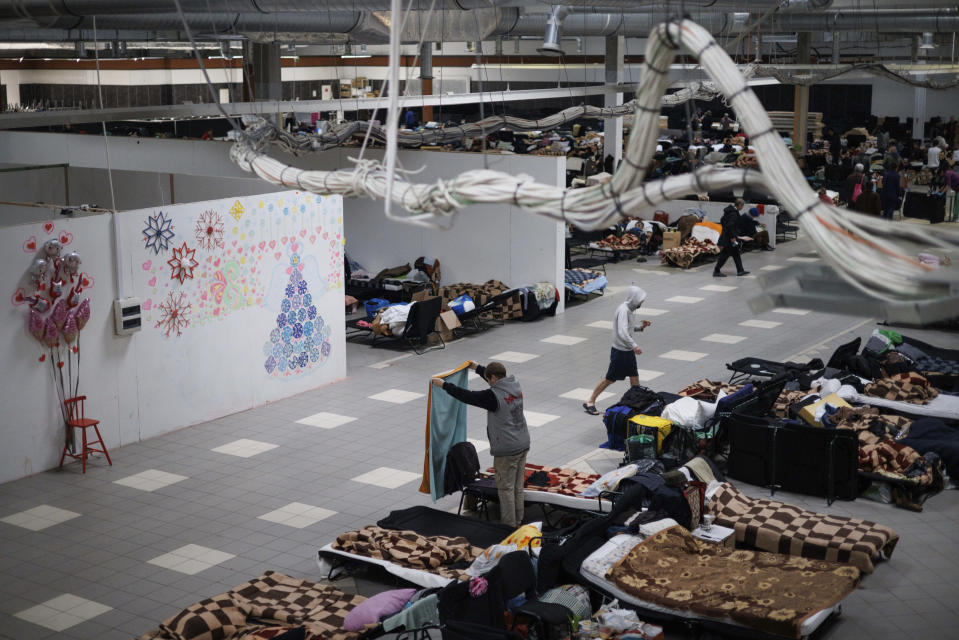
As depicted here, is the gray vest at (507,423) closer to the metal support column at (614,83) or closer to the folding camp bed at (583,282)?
the folding camp bed at (583,282)

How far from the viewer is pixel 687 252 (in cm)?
1956

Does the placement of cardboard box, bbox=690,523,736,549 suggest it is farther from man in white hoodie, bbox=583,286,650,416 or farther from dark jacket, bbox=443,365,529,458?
man in white hoodie, bbox=583,286,650,416

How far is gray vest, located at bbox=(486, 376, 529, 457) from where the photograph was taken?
8547 mm

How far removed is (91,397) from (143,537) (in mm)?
2322

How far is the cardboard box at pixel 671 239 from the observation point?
2022cm

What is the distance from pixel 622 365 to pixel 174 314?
4579 millimetres

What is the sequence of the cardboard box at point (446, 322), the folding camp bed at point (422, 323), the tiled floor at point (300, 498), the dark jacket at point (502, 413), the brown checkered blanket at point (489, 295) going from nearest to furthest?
the tiled floor at point (300, 498)
the dark jacket at point (502, 413)
the folding camp bed at point (422, 323)
the cardboard box at point (446, 322)
the brown checkered blanket at point (489, 295)

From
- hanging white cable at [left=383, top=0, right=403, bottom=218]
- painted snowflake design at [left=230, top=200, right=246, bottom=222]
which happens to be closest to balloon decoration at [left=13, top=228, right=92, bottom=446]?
painted snowflake design at [left=230, top=200, right=246, bottom=222]

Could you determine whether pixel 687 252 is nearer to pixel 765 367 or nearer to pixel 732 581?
pixel 765 367

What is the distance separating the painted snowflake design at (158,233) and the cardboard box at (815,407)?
6374 millimetres

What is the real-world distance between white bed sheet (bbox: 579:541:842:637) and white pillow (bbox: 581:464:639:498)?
3.49ft

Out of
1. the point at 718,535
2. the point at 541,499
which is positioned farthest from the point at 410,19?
the point at 718,535

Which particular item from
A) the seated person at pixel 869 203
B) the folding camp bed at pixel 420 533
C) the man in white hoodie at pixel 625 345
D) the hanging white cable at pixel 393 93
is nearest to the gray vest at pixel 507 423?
the folding camp bed at pixel 420 533

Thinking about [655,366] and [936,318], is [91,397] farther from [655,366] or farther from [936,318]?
[936,318]
